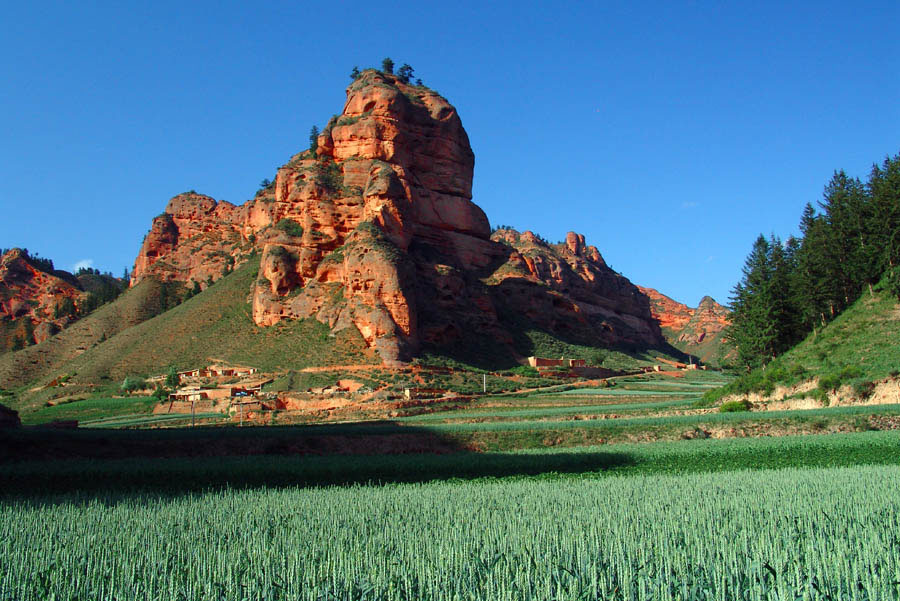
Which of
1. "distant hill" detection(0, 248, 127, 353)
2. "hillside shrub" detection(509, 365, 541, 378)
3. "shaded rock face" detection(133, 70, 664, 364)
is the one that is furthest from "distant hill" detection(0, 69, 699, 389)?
"distant hill" detection(0, 248, 127, 353)

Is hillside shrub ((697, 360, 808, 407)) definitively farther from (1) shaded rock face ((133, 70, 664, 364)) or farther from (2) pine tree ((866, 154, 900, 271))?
(1) shaded rock face ((133, 70, 664, 364))

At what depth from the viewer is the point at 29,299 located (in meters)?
137

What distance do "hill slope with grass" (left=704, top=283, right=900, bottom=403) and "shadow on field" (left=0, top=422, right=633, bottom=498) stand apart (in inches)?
879

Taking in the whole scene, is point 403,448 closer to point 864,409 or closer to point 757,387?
point 864,409

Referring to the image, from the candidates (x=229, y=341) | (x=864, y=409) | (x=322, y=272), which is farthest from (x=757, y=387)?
(x=229, y=341)

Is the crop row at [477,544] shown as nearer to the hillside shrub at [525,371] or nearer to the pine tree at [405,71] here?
the hillside shrub at [525,371]

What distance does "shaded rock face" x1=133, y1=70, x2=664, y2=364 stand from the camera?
7088 centimetres

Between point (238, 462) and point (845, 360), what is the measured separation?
38.4 metres

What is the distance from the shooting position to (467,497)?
14.6m

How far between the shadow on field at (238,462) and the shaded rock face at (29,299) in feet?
349

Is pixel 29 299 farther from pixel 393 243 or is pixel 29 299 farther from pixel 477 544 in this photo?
→ pixel 477 544

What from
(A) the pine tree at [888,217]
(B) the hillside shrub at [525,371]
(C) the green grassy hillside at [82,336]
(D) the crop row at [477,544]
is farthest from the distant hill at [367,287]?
(D) the crop row at [477,544]

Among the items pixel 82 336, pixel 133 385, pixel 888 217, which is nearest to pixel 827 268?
pixel 888 217

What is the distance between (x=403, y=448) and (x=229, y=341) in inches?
1976
